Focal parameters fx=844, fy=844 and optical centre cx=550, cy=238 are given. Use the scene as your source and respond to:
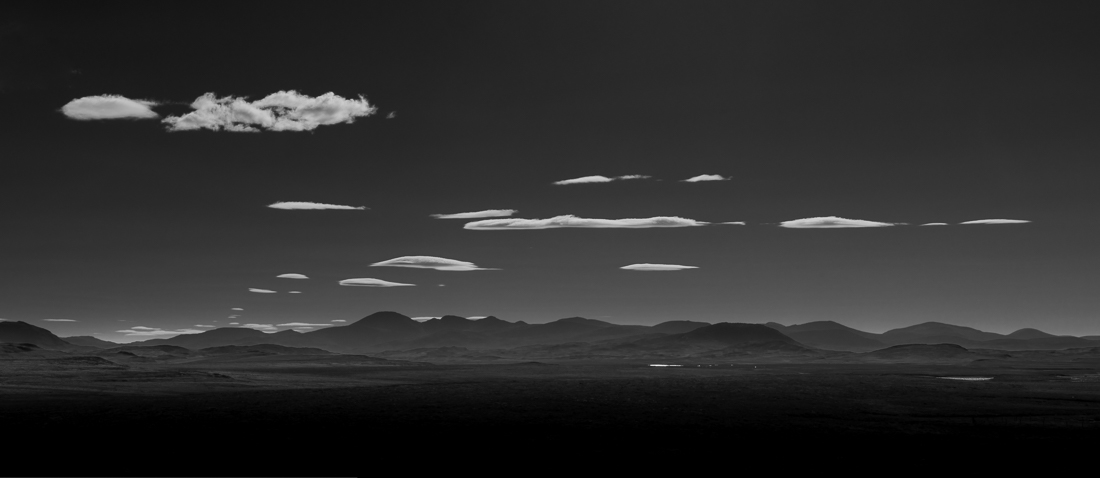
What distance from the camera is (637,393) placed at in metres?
63.3

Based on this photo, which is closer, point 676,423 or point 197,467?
point 197,467

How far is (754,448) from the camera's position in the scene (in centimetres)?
3231

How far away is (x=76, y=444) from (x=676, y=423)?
2577 centimetres

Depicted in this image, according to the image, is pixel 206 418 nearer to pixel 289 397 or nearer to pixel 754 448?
pixel 289 397

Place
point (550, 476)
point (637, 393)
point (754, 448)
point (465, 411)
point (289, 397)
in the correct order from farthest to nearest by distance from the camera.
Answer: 1. point (637, 393)
2. point (289, 397)
3. point (465, 411)
4. point (754, 448)
5. point (550, 476)

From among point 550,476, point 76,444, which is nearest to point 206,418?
point 76,444

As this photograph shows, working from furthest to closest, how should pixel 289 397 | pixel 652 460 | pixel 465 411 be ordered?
pixel 289 397, pixel 465 411, pixel 652 460

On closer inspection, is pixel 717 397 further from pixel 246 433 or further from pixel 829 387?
pixel 246 433

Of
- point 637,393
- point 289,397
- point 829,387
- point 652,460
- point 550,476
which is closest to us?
point 550,476

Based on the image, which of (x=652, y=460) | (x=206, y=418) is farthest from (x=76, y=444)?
(x=652, y=460)

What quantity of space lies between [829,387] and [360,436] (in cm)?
4605

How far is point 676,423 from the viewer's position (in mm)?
40719

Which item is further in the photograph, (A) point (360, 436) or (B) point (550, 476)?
→ (A) point (360, 436)

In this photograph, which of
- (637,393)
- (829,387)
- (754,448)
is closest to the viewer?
(754,448)
